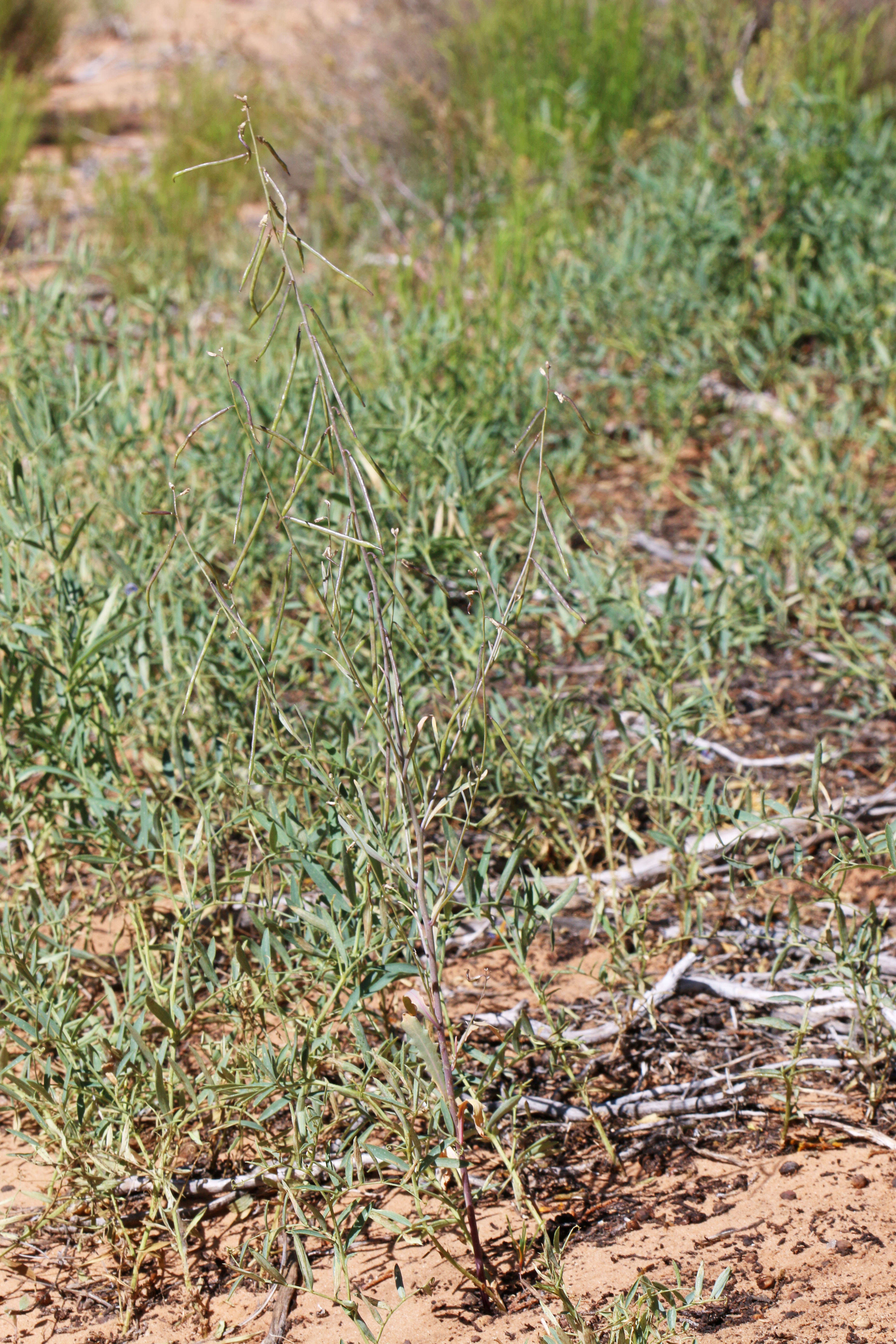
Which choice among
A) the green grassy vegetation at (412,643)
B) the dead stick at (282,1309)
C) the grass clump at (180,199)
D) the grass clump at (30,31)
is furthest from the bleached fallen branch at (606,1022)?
the grass clump at (30,31)

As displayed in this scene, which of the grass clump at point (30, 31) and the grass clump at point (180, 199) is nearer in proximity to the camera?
the grass clump at point (180, 199)

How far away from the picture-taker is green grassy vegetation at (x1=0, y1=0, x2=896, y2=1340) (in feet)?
4.18

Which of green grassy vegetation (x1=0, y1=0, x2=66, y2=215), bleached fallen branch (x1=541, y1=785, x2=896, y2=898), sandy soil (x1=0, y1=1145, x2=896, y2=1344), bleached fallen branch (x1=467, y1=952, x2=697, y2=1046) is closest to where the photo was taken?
sandy soil (x1=0, y1=1145, x2=896, y2=1344)

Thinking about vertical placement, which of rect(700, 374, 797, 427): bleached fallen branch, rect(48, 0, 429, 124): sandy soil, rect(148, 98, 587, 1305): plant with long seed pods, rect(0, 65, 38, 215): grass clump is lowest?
rect(700, 374, 797, 427): bleached fallen branch

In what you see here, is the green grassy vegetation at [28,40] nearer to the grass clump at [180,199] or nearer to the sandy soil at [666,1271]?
the grass clump at [180,199]

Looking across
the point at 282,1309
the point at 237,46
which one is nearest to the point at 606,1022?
the point at 282,1309

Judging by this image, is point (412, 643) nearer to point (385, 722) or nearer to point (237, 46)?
point (385, 722)

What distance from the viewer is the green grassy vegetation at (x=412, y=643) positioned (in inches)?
50.1

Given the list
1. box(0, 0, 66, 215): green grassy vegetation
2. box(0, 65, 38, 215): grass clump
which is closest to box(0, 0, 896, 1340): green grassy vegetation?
box(0, 65, 38, 215): grass clump

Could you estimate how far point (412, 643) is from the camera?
4.25 ft

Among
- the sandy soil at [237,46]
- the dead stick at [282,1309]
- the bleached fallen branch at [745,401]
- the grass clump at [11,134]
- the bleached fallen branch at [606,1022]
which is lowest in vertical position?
the dead stick at [282,1309]

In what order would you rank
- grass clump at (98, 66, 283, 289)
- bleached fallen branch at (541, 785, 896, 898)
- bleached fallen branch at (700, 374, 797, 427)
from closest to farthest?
bleached fallen branch at (541, 785, 896, 898)
bleached fallen branch at (700, 374, 797, 427)
grass clump at (98, 66, 283, 289)

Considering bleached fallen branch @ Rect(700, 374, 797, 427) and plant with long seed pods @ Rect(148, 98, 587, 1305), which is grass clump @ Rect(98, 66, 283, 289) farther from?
plant with long seed pods @ Rect(148, 98, 587, 1305)

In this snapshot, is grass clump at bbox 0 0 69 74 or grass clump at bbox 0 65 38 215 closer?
grass clump at bbox 0 65 38 215
